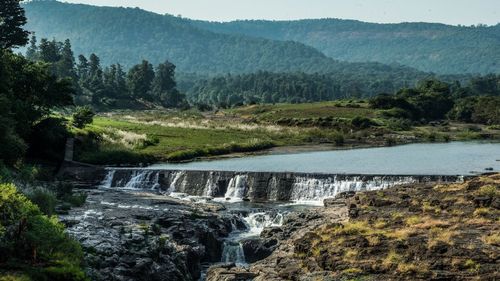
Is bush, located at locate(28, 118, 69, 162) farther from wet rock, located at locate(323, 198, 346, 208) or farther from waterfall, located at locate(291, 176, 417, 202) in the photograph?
wet rock, located at locate(323, 198, 346, 208)

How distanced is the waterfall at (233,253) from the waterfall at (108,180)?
29193mm

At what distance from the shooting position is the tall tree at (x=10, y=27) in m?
86.8

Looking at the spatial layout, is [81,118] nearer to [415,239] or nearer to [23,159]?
[23,159]

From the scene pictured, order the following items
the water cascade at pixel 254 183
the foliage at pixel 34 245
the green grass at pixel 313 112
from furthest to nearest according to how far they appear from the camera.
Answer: the green grass at pixel 313 112 → the water cascade at pixel 254 183 → the foliage at pixel 34 245

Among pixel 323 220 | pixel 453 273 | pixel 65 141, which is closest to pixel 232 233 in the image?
pixel 323 220

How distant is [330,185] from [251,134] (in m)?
52.4

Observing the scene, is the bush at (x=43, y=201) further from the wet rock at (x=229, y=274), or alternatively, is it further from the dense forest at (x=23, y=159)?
the wet rock at (x=229, y=274)

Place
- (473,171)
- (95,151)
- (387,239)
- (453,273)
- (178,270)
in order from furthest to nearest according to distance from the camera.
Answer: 1. (95,151)
2. (473,171)
3. (178,270)
4. (387,239)
5. (453,273)

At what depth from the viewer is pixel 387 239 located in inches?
1264

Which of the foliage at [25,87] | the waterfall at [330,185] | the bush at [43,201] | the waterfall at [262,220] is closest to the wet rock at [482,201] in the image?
the waterfall at [262,220]

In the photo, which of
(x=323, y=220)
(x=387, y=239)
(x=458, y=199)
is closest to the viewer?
(x=387, y=239)

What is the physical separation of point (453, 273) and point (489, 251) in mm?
2623

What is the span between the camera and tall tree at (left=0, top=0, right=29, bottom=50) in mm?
86812

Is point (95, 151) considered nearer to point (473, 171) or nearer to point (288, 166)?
point (288, 166)
